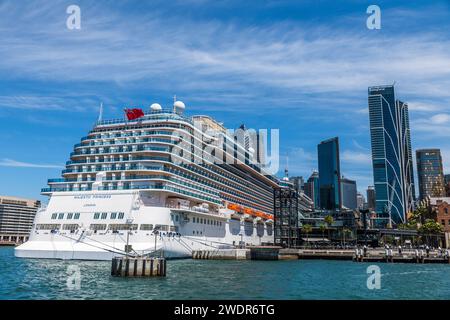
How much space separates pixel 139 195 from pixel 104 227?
221 inches

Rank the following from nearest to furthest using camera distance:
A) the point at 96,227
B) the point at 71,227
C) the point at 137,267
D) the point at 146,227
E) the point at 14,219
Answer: the point at 137,267 < the point at 96,227 < the point at 146,227 < the point at 71,227 < the point at 14,219

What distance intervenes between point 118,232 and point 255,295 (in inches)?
981

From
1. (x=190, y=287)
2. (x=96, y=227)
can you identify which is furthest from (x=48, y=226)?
(x=190, y=287)

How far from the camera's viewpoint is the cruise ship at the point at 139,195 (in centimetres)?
4434

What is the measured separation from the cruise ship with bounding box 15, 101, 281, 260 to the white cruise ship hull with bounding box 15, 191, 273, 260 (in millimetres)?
116

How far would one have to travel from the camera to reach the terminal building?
6663 inches

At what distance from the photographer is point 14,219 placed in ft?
568

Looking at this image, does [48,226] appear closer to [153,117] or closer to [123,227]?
[123,227]

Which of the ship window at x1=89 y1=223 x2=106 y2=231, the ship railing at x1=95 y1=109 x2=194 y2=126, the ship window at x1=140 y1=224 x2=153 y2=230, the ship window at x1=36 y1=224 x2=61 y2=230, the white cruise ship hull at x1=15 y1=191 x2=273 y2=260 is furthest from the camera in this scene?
the ship railing at x1=95 y1=109 x2=194 y2=126

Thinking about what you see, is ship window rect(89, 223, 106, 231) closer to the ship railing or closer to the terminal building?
the ship railing

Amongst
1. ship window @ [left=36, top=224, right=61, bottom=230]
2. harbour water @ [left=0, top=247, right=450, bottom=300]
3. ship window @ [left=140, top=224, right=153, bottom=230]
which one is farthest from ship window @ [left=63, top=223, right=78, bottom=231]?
harbour water @ [left=0, top=247, right=450, bottom=300]

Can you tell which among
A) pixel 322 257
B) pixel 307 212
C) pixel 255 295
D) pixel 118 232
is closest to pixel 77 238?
pixel 118 232

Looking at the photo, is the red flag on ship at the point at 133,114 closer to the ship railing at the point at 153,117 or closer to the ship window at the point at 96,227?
the ship railing at the point at 153,117

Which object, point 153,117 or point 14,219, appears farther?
point 14,219
